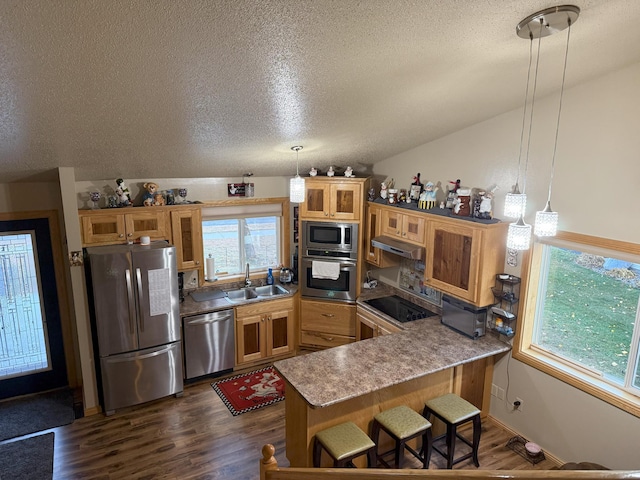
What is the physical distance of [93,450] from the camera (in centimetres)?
392

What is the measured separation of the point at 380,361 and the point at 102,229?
308cm

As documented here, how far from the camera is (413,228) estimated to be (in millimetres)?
4617

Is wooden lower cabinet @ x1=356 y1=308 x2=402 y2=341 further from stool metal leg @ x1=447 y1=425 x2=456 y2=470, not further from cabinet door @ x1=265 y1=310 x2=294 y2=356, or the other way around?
stool metal leg @ x1=447 y1=425 x2=456 y2=470

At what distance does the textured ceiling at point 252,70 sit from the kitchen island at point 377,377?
195 centimetres

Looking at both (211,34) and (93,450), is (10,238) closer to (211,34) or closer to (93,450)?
(93,450)

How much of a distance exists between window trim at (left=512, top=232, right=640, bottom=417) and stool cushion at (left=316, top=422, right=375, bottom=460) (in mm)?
1699

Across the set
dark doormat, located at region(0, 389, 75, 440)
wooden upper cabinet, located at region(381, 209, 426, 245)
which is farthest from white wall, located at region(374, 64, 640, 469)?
dark doormat, located at region(0, 389, 75, 440)

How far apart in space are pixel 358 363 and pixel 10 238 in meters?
3.71

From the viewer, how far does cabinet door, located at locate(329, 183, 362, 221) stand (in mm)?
5180

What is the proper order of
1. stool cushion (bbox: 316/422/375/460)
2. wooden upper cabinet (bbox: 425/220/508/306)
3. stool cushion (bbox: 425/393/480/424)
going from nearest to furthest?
stool cushion (bbox: 316/422/375/460), stool cushion (bbox: 425/393/480/424), wooden upper cabinet (bbox: 425/220/508/306)

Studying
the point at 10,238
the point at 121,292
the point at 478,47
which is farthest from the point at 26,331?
the point at 478,47

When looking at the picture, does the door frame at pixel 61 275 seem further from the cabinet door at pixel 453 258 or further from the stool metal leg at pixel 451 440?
the stool metal leg at pixel 451 440

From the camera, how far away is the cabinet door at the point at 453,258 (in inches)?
155

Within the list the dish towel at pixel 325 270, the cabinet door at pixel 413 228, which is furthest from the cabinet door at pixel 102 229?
the cabinet door at pixel 413 228
